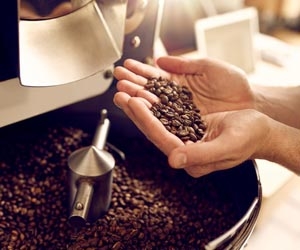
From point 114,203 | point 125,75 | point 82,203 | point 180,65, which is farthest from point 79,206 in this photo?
point 180,65

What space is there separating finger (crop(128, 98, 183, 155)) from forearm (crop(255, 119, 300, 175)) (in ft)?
0.48

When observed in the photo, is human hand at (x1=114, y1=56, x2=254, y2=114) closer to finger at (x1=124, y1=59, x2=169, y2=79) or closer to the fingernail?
finger at (x1=124, y1=59, x2=169, y2=79)

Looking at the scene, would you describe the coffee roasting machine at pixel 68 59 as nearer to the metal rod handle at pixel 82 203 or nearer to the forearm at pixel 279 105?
the metal rod handle at pixel 82 203

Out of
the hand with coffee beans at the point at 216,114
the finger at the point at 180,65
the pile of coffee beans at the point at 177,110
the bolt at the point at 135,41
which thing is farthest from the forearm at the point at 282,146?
the bolt at the point at 135,41

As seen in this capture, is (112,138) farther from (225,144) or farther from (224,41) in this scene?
(224,41)

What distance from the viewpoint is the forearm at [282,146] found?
0.73 meters

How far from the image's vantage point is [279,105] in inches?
35.7

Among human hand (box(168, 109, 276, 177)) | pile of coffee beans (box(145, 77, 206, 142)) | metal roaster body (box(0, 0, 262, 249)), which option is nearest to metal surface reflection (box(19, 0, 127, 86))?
metal roaster body (box(0, 0, 262, 249))

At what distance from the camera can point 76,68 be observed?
2.39ft

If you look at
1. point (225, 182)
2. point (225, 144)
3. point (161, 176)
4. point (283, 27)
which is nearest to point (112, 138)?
point (161, 176)

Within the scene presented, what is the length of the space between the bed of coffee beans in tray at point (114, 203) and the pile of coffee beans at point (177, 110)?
0.14 meters

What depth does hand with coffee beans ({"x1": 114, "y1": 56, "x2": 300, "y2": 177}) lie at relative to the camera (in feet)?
2.13

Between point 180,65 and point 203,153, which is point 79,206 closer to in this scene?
point 203,153

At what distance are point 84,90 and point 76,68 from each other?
0.44ft
